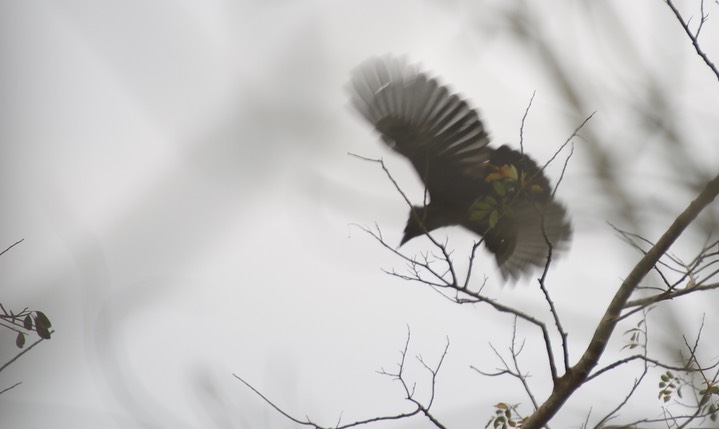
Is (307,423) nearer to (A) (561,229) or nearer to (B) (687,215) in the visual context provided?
(B) (687,215)

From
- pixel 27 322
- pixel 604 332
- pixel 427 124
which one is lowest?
pixel 27 322

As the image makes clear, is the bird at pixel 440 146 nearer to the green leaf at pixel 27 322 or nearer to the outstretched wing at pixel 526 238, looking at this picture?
the outstretched wing at pixel 526 238

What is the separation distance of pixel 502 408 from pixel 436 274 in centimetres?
70

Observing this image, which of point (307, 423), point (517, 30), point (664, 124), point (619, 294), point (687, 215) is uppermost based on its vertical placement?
point (517, 30)

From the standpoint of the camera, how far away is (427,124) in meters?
4.68

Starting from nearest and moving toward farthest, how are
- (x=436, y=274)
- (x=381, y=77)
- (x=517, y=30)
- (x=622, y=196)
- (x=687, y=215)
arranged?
(x=687, y=215) < (x=622, y=196) < (x=436, y=274) < (x=517, y=30) < (x=381, y=77)

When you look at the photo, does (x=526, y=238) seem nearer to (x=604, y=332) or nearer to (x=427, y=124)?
(x=427, y=124)

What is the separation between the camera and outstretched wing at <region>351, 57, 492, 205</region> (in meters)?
4.52

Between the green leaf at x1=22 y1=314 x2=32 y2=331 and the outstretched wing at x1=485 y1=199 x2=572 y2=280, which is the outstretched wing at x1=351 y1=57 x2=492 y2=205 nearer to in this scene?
the outstretched wing at x1=485 y1=199 x2=572 y2=280

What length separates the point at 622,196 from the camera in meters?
2.58

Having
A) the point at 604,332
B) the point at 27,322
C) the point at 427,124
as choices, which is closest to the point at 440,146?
the point at 427,124

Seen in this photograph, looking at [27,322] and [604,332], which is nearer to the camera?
[27,322]

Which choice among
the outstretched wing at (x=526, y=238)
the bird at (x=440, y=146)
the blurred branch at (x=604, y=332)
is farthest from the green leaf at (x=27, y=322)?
the outstretched wing at (x=526, y=238)

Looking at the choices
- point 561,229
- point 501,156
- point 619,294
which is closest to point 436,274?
point 619,294
